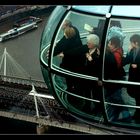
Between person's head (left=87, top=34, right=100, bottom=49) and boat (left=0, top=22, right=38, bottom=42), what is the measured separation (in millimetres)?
11137

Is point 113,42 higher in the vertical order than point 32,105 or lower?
higher

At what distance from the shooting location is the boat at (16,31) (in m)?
12.5

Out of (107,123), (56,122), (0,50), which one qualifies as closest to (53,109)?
(56,122)

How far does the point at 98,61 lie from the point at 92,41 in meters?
0.06

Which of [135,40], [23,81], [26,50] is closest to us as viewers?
[135,40]

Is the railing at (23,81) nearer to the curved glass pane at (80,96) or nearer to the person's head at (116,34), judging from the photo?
the curved glass pane at (80,96)

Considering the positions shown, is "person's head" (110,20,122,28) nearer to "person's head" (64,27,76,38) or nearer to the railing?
"person's head" (64,27,76,38)

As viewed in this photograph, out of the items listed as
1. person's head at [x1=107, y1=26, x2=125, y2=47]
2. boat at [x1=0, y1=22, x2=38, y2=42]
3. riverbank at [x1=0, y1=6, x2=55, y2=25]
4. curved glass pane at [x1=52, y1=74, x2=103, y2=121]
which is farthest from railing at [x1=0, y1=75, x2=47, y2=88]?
person's head at [x1=107, y1=26, x2=125, y2=47]

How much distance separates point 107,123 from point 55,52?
0.30 metres

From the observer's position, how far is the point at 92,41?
1306 millimetres

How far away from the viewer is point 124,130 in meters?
1.45

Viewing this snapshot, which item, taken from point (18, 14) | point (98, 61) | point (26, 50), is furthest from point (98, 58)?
point (18, 14)

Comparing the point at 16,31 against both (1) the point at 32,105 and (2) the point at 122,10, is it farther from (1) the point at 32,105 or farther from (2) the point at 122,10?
(2) the point at 122,10
